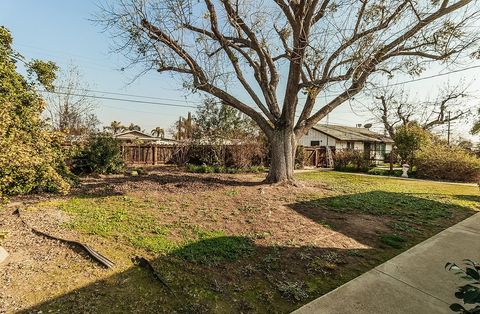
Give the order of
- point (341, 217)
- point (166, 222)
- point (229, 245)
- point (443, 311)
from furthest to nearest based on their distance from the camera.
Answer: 1. point (341, 217)
2. point (166, 222)
3. point (229, 245)
4. point (443, 311)

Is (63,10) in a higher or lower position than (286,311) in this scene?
higher

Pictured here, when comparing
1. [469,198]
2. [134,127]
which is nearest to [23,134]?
[469,198]

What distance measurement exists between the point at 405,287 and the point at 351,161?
15646mm

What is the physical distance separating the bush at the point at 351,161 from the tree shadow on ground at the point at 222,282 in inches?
560

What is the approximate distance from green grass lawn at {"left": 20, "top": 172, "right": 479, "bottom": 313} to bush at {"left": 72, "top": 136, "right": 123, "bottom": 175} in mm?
4407

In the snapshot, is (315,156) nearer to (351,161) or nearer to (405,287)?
(351,161)

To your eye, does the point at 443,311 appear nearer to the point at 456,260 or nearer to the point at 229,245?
the point at 456,260

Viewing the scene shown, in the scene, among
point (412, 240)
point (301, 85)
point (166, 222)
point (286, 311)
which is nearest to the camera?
point (286, 311)

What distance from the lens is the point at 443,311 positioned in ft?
7.64

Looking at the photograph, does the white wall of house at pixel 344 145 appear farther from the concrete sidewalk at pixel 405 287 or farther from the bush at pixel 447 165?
the concrete sidewalk at pixel 405 287

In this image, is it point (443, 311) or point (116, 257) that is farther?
point (116, 257)

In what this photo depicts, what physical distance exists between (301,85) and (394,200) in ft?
15.0

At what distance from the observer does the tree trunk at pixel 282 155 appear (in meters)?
8.85

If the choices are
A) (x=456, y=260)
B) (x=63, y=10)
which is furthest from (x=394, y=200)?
(x=63, y=10)
